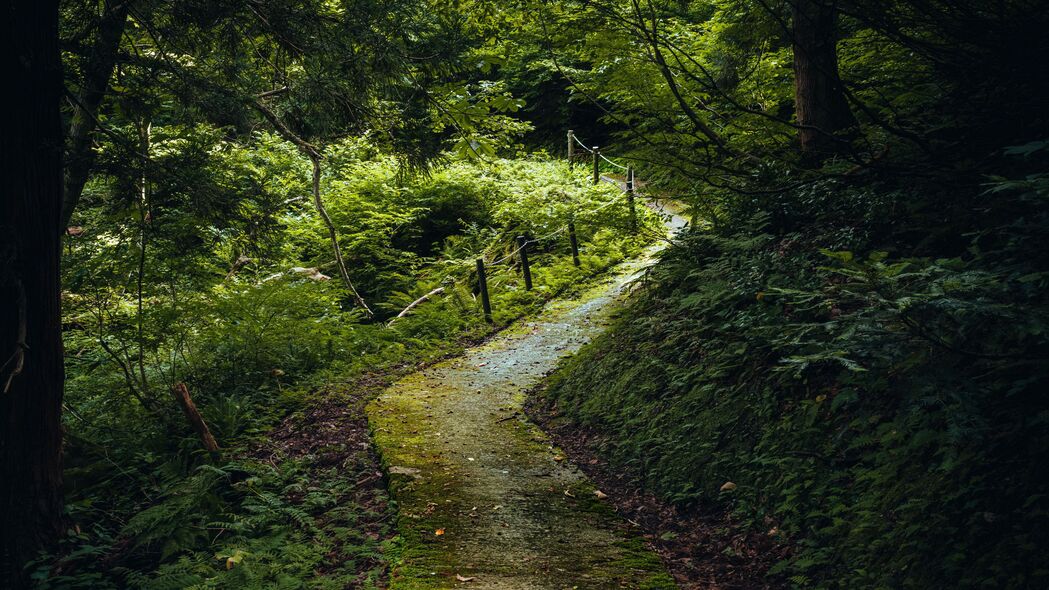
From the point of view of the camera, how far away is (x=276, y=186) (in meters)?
15.4

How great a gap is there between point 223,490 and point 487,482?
7.91 ft

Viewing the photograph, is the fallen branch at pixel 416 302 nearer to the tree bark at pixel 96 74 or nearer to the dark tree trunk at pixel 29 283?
the tree bark at pixel 96 74

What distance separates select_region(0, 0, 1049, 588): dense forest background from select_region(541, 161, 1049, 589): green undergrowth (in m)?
0.02

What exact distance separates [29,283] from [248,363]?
4.27 m

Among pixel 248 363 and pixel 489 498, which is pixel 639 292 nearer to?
pixel 489 498

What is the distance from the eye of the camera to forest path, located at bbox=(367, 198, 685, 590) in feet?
13.6

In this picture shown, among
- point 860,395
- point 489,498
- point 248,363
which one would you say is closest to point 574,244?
point 248,363

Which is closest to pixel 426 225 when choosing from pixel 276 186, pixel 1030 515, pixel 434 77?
pixel 276 186

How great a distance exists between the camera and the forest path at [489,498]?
4145 mm

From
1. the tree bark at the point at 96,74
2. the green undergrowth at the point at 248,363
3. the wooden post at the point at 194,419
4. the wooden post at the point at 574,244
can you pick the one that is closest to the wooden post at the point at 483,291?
the green undergrowth at the point at 248,363

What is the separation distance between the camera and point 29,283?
176 inches

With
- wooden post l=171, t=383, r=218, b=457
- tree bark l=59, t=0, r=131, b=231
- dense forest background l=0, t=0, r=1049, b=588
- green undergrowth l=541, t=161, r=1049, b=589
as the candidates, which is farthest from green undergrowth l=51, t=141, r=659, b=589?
green undergrowth l=541, t=161, r=1049, b=589

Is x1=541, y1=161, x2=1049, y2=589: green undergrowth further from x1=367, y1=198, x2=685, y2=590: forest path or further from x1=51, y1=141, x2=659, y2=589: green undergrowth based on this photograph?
x1=51, y1=141, x2=659, y2=589: green undergrowth

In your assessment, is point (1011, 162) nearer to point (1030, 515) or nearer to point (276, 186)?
point (1030, 515)
